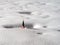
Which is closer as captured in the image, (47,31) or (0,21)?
(47,31)

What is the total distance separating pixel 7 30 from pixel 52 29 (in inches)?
27.6

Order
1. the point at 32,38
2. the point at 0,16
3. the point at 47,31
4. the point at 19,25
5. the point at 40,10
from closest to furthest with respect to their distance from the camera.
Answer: the point at 32,38, the point at 47,31, the point at 19,25, the point at 0,16, the point at 40,10

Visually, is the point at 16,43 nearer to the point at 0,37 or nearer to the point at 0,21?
the point at 0,37

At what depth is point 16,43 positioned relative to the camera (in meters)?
2.25

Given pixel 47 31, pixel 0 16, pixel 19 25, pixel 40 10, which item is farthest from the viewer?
pixel 40 10

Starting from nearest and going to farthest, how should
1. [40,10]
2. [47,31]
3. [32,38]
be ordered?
[32,38] < [47,31] < [40,10]

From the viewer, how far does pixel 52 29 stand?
2.76 metres

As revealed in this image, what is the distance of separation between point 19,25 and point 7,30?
0.94 feet

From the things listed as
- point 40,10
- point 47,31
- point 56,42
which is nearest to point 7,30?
point 47,31

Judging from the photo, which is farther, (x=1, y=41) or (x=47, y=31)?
(x=47, y=31)

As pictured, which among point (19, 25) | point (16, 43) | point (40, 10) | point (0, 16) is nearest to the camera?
point (16, 43)

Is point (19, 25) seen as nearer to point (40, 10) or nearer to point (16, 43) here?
point (16, 43)

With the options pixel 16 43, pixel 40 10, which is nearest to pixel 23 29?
pixel 16 43

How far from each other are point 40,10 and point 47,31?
55.2 inches
